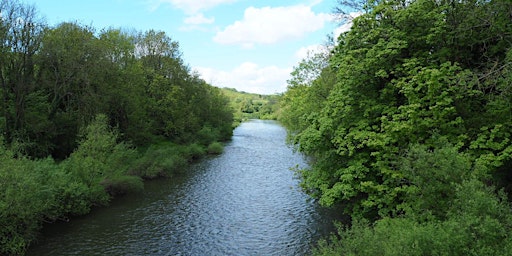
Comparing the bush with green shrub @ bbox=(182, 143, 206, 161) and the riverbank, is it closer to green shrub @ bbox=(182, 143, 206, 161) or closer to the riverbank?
green shrub @ bbox=(182, 143, 206, 161)

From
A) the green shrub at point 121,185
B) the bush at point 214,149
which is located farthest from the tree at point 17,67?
the bush at point 214,149

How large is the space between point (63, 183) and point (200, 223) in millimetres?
8846

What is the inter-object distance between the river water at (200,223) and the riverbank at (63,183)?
3.18 ft

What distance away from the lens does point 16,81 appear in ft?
90.4

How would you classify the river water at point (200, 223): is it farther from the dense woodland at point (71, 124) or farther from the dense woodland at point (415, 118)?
the dense woodland at point (415, 118)

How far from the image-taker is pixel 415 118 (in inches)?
543

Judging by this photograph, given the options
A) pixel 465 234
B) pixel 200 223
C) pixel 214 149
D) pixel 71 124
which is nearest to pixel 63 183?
pixel 200 223

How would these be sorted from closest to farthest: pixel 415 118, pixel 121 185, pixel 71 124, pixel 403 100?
pixel 415 118 < pixel 403 100 < pixel 121 185 < pixel 71 124

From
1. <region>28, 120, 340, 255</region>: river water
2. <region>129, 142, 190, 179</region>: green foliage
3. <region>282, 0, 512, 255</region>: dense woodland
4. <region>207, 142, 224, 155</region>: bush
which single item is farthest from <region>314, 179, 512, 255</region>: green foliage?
<region>207, 142, 224, 155</region>: bush

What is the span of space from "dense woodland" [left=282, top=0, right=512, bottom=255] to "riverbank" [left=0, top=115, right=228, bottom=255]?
14.4m

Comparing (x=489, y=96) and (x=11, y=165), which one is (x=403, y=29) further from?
(x=11, y=165)

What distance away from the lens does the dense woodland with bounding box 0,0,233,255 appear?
1808cm

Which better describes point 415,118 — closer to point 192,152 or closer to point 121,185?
point 121,185

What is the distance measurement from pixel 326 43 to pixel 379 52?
14.3m
